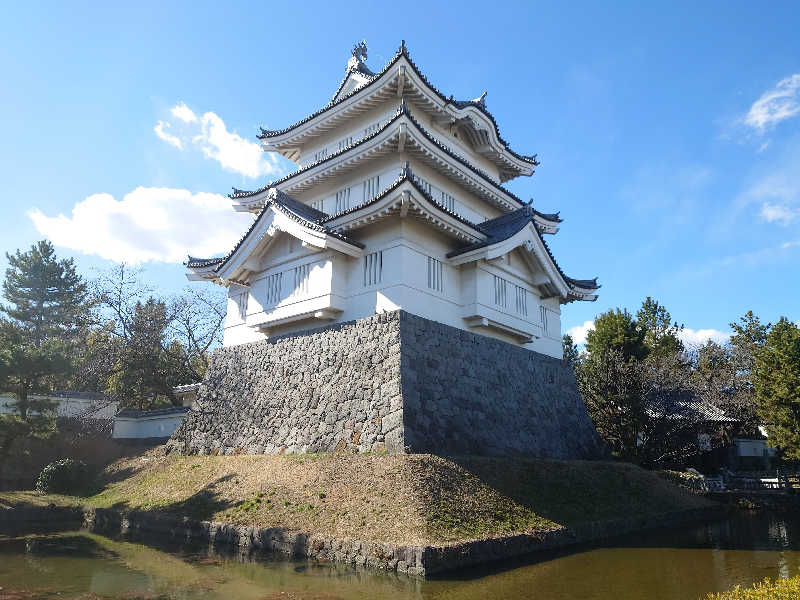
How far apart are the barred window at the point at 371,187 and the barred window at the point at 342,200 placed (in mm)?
754

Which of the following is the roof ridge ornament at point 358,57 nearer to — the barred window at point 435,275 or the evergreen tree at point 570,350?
the barred window at point 435,275

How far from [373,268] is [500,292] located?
4536 mm

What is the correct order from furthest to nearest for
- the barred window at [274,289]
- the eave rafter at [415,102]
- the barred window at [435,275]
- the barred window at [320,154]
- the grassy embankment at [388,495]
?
the barred window at [320,154] < the eave rafter at [415,102] < the barred window at [274,289] < the barred window at [435,275] < the grassy embankment at [388,495]

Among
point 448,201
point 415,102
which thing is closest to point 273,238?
point 448,201

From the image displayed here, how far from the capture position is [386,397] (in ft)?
42.4

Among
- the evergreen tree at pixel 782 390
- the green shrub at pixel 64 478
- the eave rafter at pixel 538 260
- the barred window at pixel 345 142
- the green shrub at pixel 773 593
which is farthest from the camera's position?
the barred window at pixel 345 142

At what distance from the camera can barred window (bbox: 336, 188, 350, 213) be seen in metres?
18.1

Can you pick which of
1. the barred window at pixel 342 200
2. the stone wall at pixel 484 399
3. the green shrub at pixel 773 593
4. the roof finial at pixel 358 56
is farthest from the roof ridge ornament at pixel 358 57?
the green shrub at pixel 773 593

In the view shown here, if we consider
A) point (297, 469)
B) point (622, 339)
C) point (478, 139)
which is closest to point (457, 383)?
point (297, 469)

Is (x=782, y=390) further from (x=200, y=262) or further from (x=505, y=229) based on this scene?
(x=200, y=262)

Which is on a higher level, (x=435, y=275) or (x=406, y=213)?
(x=406, y=213)

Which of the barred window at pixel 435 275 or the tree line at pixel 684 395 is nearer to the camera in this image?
the barred window at pixel 435 275

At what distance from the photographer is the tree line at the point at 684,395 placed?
19.2 meters

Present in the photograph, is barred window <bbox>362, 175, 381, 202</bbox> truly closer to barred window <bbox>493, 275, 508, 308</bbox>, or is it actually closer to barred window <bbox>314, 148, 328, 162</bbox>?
barred window <bbox>314, 148, 328, 162</bbox>
